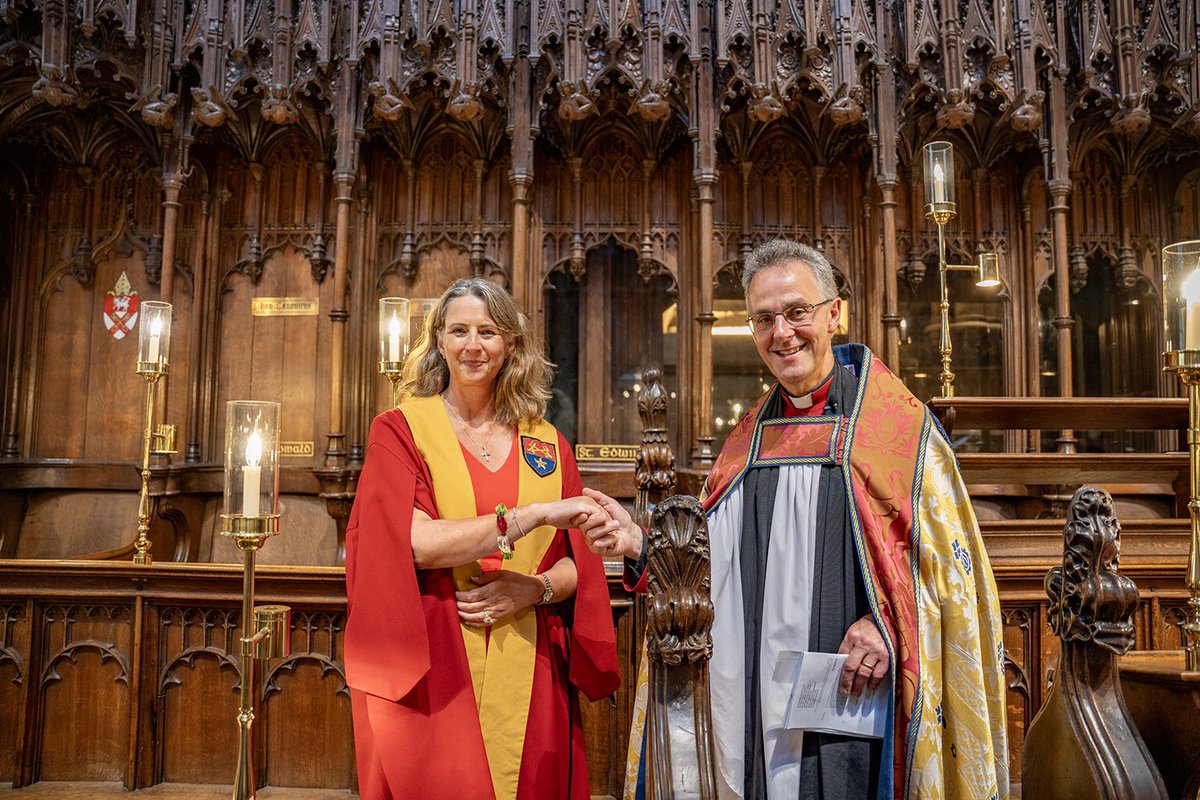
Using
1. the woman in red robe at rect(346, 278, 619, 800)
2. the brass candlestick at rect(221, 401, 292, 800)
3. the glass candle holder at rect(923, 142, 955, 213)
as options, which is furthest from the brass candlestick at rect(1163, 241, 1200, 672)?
the brass candlestick at rect(221, 401, 292, 800)

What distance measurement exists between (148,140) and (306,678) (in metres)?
4.88

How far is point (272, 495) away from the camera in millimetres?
1979

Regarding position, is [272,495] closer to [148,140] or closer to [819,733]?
[819,733]

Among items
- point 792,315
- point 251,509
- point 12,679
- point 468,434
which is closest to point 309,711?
point 12,679

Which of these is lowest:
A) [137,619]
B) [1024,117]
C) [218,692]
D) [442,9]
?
[218,692]

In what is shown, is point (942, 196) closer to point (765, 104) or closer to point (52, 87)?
point (765, 104)

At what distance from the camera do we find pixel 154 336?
3742 mm

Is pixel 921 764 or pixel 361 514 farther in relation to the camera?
pixel 361 514

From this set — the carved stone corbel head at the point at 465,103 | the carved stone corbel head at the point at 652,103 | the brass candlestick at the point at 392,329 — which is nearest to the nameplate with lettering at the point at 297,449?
the brass candlestick at the point at 392,329

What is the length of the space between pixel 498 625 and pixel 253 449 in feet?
2.47

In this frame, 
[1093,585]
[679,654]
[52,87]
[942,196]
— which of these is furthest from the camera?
[52,87]

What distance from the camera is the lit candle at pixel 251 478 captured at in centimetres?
192

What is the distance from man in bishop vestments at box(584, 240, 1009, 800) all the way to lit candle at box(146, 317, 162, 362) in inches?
114

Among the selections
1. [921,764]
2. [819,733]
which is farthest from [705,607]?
[921,764]
